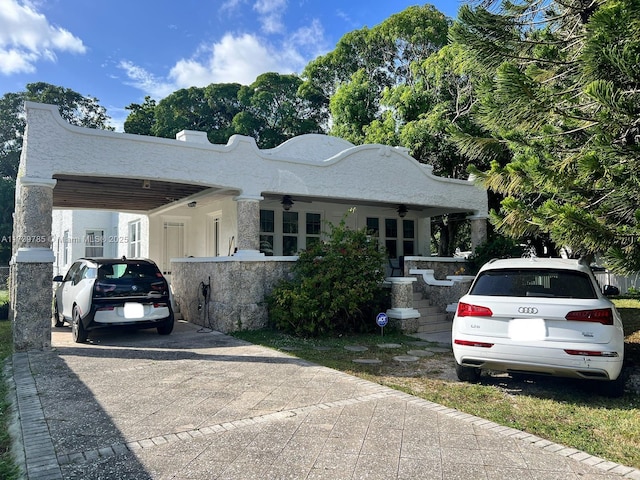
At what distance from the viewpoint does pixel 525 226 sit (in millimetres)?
7848

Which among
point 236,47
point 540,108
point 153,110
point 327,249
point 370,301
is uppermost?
point 153,110

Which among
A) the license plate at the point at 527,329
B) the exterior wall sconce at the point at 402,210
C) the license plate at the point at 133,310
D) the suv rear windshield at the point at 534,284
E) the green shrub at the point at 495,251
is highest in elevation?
the exterior wall sconce at the point at 402,210

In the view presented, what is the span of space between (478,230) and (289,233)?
20.0 feet

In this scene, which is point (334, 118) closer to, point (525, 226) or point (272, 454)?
point (525, 226)

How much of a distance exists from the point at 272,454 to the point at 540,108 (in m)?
5.98

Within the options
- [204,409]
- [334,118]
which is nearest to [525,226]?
[204,409]

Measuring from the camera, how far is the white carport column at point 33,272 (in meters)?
7.78

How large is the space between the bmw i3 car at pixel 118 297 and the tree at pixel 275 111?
2069 centimetres

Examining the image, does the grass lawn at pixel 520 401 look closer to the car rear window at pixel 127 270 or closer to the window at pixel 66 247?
the car rear window at pixel 127 270

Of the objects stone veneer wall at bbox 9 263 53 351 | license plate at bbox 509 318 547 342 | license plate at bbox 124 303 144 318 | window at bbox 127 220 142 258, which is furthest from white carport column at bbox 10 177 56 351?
window at bbox 127 220 142 258

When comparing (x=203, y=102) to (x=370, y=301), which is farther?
(x=203, y=102)

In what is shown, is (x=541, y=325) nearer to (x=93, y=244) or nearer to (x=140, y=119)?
(x=93, y=244)

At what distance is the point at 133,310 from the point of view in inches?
347

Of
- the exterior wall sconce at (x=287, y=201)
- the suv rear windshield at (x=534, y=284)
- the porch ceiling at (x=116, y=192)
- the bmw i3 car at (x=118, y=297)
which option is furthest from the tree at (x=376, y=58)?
the suv rear windshield at (x=534, y=284)
